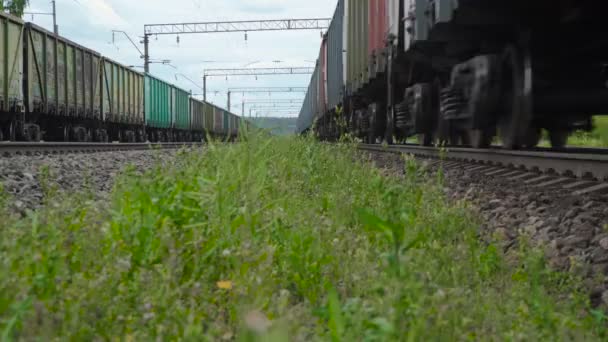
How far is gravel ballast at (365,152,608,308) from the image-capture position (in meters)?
2.89

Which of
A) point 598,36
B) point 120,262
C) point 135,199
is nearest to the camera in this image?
point 120,262

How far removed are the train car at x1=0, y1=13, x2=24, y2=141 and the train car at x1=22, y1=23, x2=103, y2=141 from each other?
36 cm

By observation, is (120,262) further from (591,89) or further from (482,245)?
(591,89)

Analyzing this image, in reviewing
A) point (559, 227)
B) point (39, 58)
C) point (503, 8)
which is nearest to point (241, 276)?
point (559, 227)

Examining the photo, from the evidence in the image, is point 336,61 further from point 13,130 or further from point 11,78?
point 13,130

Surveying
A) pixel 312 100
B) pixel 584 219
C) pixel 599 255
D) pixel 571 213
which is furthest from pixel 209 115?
pixel 599 255

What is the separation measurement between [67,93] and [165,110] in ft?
49.1

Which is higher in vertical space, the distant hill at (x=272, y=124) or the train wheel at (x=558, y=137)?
the distant hill at (x=272, y=124)

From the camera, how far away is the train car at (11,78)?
14.4 metres

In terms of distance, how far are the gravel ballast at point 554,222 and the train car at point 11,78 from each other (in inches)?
463

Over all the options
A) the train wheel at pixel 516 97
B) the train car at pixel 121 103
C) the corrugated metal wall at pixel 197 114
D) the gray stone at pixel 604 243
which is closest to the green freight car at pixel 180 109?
the corrugated metal wall at pixel 197 114

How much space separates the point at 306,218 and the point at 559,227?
137 cm

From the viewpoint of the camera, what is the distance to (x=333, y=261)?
270cm

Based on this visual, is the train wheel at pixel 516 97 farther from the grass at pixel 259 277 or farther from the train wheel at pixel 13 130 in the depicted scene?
the train wheel at pixel 13 130
